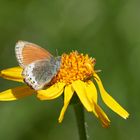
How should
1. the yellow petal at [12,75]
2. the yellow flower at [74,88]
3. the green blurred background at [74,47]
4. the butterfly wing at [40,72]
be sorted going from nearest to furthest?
1. the yellow flower at [74,88]
2. the butterfly wing at [40,72]
3. the yellow petal at [12,75]
4. the green blurred background at [74,47]

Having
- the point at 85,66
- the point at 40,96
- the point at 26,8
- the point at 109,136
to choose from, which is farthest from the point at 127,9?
the point at 40,96

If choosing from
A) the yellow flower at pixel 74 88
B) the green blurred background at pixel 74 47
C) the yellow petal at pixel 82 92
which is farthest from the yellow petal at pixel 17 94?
the green blurred background at pixel 74 47

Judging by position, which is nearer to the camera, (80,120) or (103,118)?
(103,118)

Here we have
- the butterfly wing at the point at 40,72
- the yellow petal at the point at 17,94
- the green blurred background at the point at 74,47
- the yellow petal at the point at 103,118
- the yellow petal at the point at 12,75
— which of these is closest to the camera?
the yellow petal at the point at 103,118

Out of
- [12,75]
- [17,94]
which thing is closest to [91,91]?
[17,94]

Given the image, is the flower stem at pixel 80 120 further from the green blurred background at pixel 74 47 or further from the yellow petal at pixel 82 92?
the green blurred background at pixel 74 47

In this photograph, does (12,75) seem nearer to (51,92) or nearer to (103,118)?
(51,92)
